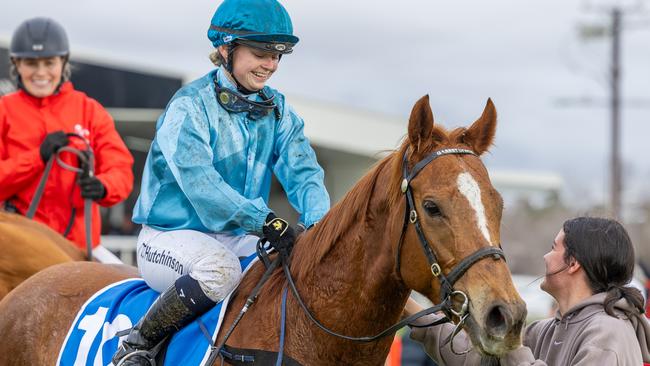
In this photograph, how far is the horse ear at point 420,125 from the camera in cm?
371

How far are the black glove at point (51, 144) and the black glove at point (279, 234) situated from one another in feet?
8.81

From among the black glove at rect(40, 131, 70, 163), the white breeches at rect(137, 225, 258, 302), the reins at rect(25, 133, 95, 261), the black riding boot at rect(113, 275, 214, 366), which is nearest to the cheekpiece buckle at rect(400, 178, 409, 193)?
the white breeches at rect(137, 225, 258, 302)

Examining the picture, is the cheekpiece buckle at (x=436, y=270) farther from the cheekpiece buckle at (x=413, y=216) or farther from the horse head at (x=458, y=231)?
the cheekpiece buckle at (x=413, y=216)

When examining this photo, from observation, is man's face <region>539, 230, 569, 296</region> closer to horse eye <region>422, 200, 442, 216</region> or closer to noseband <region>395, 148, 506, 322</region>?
noseband <region>395, 148, 506, 322</region>

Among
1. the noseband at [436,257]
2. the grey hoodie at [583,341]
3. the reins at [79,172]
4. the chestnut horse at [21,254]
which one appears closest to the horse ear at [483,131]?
the noseband at [436,257]

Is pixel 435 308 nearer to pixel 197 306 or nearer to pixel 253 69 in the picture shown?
pixel 197 306

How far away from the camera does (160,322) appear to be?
4191mm

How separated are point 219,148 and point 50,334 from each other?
1390 millimetres

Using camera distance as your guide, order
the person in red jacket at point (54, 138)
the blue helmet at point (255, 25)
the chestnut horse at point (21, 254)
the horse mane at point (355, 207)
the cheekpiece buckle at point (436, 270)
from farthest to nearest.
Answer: the person in red jacket at point (54, 138) < the chestnut horse at point (21, 254) < the blue helmet at point (255, 25) < the horse mane at point (355, 207) < the cheekpiece buckle at point (436, 270)

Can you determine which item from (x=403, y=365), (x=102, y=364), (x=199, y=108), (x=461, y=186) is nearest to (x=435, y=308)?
(x=461, y=186)

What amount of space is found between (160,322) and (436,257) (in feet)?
4.30

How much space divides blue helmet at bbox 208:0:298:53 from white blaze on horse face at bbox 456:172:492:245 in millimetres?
1217

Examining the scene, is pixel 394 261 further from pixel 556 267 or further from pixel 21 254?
pixel 21 254

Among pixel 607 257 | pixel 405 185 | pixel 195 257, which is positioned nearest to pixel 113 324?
pixel 195 257
